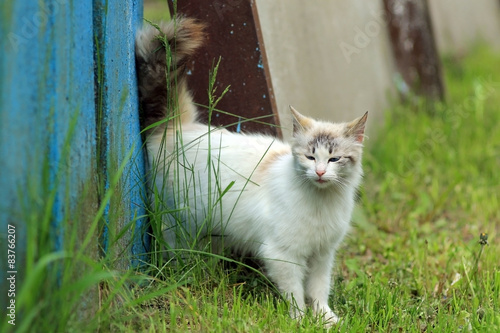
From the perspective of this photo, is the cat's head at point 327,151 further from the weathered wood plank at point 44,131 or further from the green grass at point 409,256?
the weathered wood plank at point 44,131

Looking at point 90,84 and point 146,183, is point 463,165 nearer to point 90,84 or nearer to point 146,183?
point 146,183

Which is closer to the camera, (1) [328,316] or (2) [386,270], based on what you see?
(1) [328,316]

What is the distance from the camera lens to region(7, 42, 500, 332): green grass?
2133mm

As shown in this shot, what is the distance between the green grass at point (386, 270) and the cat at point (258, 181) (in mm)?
146

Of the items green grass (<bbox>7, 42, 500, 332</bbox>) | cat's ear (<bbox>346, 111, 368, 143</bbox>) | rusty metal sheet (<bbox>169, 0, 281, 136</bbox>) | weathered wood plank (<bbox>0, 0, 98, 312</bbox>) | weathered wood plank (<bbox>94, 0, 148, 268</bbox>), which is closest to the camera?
weathered wood plank (<bbox>0, 0, 98, 312</bbox>)

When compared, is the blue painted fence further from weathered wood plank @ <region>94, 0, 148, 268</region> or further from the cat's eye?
the cat's eye

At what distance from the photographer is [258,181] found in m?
3.11

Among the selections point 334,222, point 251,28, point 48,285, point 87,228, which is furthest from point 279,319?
point 251,28

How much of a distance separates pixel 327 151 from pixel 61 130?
3.95ft

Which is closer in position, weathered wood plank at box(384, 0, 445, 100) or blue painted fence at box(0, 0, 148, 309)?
blue painted fence at box(0, 0, 148, 309)

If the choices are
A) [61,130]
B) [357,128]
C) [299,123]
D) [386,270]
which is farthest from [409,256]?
[61,130]

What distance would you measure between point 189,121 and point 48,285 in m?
1.52

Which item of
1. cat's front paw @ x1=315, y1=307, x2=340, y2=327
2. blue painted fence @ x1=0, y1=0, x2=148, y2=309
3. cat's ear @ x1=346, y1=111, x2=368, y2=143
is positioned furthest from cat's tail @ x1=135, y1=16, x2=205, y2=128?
cat's front paw @ x1=315, y1=307, x2=340, y2=327

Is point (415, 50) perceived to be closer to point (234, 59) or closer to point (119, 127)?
point (234, 59)
